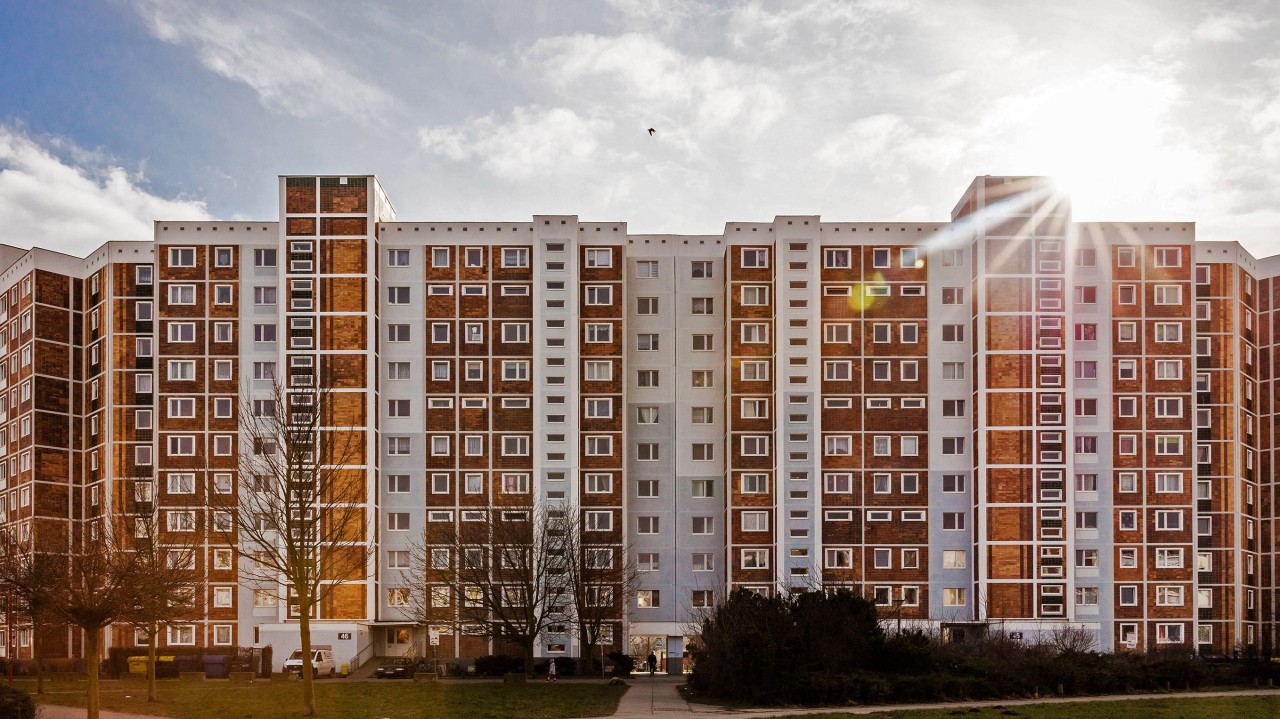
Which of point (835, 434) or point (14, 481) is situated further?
point (14, 481)

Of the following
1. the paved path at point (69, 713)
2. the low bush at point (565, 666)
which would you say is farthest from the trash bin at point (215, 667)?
the paved path at point (69, 713)

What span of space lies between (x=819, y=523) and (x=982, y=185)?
25048mm

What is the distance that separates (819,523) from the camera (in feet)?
266

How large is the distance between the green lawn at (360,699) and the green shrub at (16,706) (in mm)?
5664

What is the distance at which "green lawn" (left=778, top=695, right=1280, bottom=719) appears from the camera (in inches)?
1607

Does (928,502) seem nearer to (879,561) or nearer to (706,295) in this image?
(879,561)

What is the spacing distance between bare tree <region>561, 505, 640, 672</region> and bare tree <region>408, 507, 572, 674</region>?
634 mm

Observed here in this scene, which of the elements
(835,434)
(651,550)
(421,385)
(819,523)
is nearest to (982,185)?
(835,434)

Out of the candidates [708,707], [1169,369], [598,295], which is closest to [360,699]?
[708,707]

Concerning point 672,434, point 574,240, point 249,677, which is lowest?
point 249,677

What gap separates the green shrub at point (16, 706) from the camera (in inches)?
1425

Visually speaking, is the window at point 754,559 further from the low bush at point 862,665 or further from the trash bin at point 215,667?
the trash bin at point 215,667

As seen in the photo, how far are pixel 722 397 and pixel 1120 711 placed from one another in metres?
45.0

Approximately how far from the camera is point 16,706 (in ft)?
120
